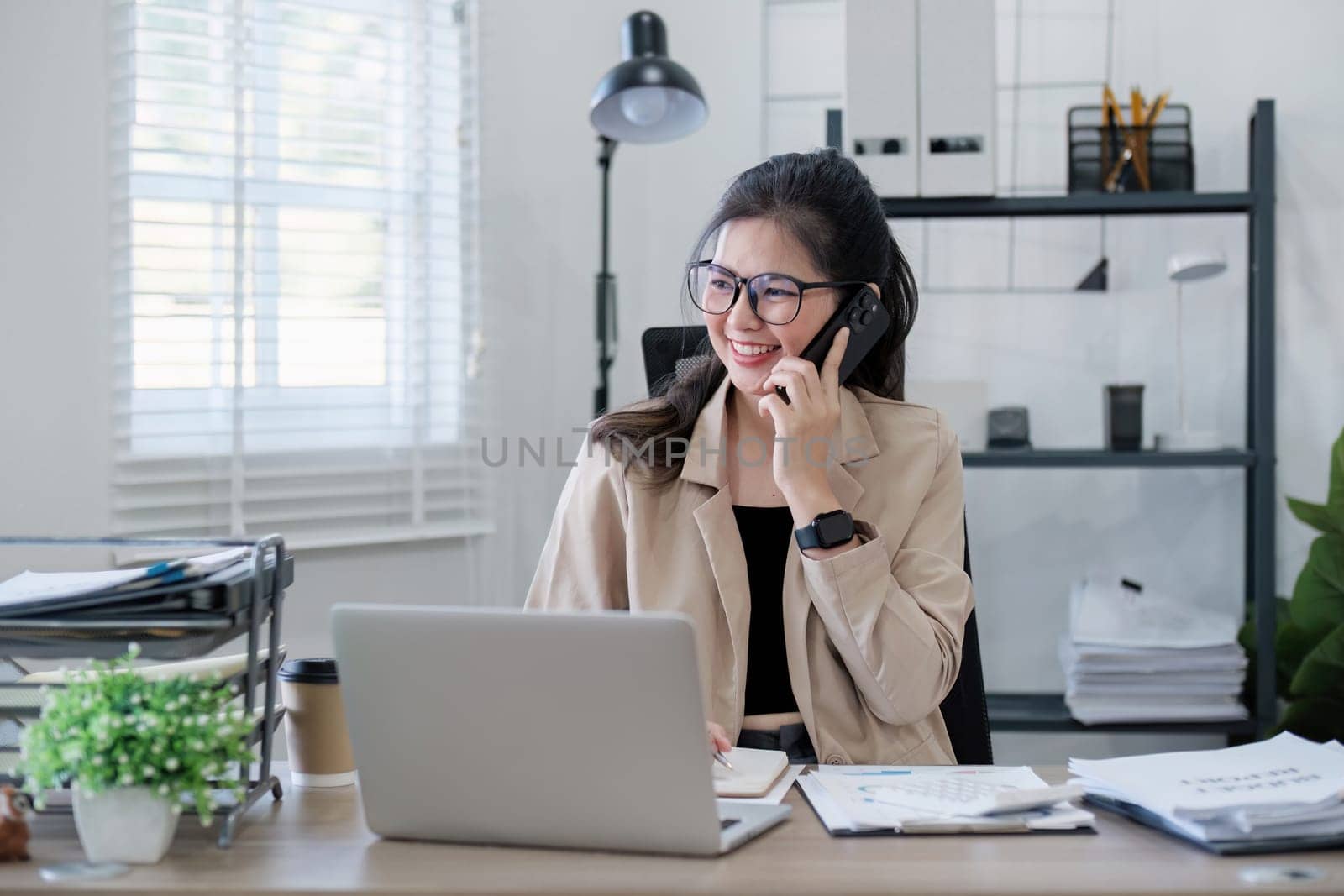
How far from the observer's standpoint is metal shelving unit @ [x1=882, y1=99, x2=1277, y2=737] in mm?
2258

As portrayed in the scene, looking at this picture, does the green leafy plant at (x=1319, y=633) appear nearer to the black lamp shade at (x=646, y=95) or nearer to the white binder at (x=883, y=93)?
the white binder at (x=883, y=93)

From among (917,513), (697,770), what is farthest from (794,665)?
(697,770)

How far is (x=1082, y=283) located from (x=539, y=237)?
1201 millimetres

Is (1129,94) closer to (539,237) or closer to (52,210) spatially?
(539,237)

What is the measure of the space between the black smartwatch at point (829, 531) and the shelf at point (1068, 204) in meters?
1.11

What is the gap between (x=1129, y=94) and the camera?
2586 millimetres

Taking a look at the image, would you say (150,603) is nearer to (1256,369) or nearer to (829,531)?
(829,531)

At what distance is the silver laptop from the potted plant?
4.6 inches

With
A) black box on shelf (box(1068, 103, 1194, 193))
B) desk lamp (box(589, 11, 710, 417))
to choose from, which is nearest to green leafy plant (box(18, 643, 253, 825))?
desk lamp (box(589, 11, 710, 417))

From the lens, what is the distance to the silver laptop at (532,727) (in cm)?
84

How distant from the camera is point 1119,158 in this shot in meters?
2.35

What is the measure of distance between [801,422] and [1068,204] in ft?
3.82

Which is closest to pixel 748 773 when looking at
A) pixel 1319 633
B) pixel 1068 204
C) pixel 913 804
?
pixel 913 804

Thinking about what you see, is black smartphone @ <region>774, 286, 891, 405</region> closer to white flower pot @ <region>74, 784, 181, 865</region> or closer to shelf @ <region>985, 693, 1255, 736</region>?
white flower pot @ <region>74, 784, 181, 865</region>
